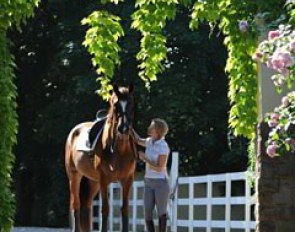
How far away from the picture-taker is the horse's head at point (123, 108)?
38.1 feet

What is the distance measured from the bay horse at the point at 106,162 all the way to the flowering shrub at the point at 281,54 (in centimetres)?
530

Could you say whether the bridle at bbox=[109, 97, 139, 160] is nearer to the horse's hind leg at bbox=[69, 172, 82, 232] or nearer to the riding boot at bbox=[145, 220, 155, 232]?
the riding boot at bbox=[145, 220, 155, 232]

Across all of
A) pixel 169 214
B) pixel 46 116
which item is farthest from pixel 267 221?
pixel 46 116

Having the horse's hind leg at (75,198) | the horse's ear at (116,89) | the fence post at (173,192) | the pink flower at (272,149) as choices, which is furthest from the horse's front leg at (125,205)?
the pink flower at (272,149)

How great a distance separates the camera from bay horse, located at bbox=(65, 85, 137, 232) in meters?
11.8

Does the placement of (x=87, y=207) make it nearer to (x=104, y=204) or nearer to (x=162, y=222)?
(x=104, y=204)

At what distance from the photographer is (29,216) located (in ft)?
98.8

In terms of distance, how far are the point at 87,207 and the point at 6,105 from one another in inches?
189

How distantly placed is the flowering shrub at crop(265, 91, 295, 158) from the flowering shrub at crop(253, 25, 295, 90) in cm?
17

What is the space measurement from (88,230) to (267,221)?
14.6 ft

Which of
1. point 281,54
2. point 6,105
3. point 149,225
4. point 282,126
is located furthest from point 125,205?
point 281,54

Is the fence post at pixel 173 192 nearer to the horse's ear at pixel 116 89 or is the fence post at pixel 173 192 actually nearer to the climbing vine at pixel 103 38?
the horse's ear at pixel 116 89

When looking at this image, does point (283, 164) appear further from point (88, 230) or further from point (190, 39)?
point (190, 39)

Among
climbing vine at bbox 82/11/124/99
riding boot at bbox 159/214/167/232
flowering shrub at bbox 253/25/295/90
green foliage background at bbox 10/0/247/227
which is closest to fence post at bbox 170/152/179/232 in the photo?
riding boot at bbox 159/214/167/232
